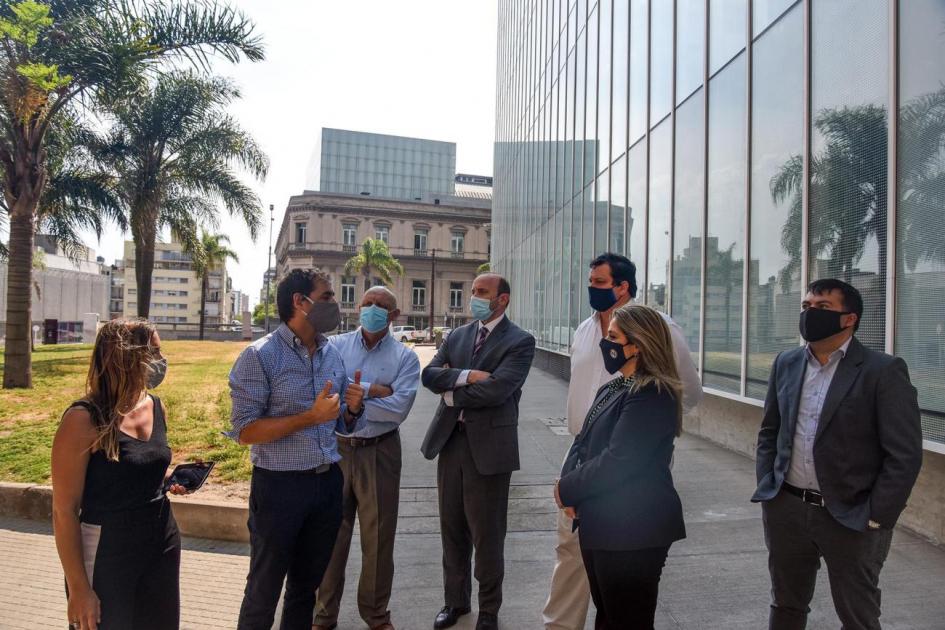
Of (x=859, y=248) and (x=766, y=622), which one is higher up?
(x=859, y=248)

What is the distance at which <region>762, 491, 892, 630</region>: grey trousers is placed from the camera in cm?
269

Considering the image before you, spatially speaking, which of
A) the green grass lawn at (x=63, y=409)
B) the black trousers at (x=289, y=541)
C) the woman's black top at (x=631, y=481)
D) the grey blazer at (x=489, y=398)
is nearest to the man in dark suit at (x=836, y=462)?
the woman's black top at (x=631, y=481)

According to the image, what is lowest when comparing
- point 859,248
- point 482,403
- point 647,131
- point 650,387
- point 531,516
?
point 531,516

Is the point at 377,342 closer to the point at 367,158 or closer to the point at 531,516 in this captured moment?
the point at 531,516

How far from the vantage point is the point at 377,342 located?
396cm

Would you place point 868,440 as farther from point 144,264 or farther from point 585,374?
point 144,264

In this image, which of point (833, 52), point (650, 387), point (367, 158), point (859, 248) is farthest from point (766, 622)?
point (367, 158)

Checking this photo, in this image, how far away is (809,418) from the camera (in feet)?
9.77

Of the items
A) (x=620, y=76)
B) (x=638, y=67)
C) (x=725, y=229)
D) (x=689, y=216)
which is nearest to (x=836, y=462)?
(x=725, y=229)

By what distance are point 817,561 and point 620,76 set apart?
11105 millimetres

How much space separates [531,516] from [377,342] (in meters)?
2.51

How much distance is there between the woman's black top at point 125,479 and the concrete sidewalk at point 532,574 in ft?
5.13

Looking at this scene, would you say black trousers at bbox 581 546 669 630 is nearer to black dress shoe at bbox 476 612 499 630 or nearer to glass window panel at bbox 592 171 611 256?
black dress shoe at bbox 476 612 499 630

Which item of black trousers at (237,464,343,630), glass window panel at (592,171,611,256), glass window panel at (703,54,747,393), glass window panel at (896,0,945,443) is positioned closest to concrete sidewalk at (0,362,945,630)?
black trousers at (237,464,343,630)
